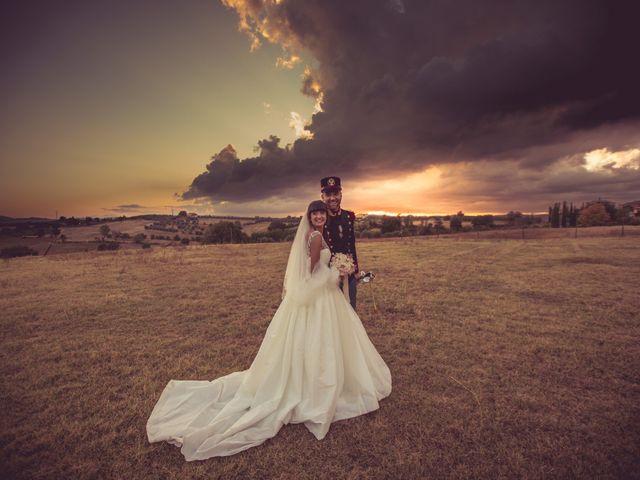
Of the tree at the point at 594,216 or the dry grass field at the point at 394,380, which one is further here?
the tree at the point at 594,216

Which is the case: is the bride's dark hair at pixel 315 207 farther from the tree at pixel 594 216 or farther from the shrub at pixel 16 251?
the tree at pixel 594 216

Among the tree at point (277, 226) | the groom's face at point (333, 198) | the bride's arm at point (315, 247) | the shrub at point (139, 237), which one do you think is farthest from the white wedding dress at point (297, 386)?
the tree at point (277, 226)

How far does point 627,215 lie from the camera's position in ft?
225

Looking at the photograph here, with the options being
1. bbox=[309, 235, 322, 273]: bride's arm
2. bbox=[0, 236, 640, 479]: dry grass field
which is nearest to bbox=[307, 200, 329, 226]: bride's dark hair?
bbox=[309, 235, 322, 273]: bride's arm

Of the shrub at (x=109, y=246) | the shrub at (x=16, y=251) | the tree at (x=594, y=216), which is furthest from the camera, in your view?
the tree at (x=594, y=216)

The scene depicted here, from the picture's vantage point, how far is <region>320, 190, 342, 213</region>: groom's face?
5.82 metres

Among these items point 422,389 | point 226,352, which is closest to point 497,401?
point 422,389

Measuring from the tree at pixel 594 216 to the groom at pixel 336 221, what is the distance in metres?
84.1

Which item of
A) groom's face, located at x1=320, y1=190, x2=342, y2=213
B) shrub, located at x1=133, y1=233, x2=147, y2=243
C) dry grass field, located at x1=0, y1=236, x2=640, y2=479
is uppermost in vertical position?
groom's face, located at x1=320, y1=190, x2=342, y2=213

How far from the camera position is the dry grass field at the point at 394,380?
347 centimetres

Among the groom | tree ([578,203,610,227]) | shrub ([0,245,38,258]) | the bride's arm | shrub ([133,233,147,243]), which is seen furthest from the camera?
tree ([578,203,610,227])

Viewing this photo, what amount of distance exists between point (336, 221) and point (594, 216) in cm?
9174

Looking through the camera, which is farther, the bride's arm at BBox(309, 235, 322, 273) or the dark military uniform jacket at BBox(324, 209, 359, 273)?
the dark military uniform jacket at BBox(324, 209, 359, 273)

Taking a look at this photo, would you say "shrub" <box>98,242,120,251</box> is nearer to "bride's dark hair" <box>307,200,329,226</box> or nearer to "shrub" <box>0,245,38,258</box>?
"shrub" <box>0,245,38,258</box>
